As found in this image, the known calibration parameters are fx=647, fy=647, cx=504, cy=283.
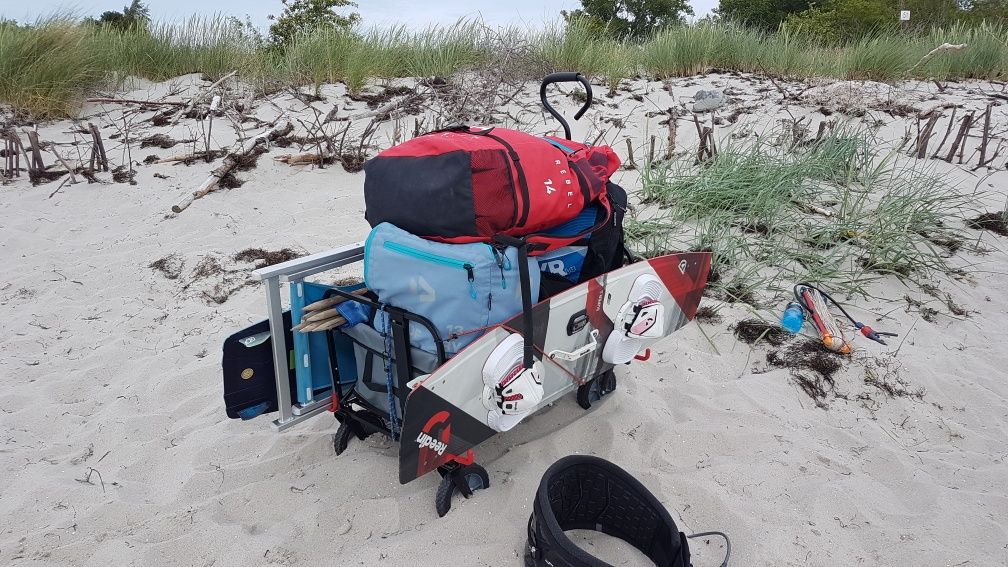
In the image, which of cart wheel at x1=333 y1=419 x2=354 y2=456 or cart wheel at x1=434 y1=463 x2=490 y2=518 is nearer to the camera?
cart wheel at x1=434 y1=463 x2=490 y2=518

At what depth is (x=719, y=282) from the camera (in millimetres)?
3670

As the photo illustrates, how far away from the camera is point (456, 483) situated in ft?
7.13

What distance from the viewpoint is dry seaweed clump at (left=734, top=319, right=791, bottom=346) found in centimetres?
322

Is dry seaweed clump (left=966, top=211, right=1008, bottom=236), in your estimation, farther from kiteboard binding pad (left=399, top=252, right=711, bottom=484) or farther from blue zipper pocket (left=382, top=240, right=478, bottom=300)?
blue zipper pocket (left=382, top=240, right=478, bottom=300)

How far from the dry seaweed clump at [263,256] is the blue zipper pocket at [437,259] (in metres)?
2.34

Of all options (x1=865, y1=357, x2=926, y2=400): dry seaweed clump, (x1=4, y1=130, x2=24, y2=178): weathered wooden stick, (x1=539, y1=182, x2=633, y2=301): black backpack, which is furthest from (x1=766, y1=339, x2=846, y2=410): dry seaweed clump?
(x1=4, y1=130, x2=24, y2=178): weathered wooden stick

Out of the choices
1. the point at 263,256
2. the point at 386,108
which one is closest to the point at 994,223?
the point at 263,256

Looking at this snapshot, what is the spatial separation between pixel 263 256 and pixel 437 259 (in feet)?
8.44

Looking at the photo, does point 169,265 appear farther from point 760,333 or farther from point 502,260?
point 760,333

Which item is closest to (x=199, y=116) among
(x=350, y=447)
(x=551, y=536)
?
(x=350, y=447)

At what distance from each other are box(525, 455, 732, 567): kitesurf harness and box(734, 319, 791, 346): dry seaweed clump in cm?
135

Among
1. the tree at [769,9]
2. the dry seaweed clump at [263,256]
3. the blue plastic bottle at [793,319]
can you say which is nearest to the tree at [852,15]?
the tree at [769,9]

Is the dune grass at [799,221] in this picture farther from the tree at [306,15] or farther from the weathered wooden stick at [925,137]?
the tree at [306,15]

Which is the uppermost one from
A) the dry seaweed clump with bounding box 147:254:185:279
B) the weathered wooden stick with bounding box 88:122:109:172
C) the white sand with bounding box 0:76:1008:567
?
the weathered wooden stick with bounding box 88:122:109:172
